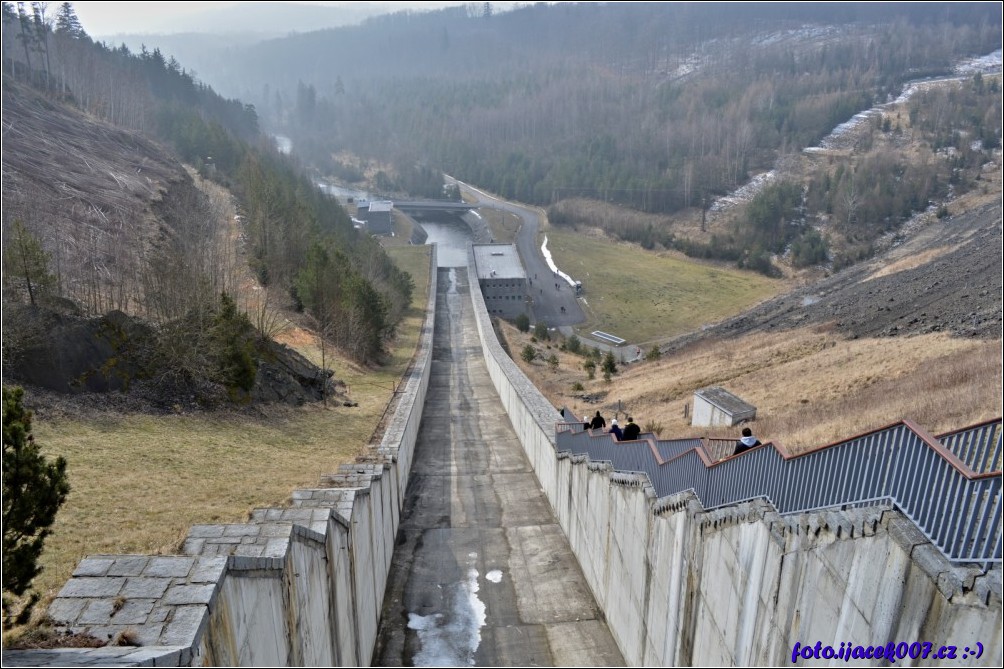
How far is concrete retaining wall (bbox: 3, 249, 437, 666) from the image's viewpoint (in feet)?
17.9

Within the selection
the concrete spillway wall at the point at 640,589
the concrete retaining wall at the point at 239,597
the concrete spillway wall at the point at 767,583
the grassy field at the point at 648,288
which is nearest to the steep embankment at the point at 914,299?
the grassy field at the point at 648,288

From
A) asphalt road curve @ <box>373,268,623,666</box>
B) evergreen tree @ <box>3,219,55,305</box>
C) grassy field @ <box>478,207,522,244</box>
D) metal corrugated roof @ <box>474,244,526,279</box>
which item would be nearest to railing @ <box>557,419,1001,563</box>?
asphalt road curve @ <box>373,268,623,666</box>

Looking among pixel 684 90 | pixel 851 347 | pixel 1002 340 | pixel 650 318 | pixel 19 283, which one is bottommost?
pixel 650 318

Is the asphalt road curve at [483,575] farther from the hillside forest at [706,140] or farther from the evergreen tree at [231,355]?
the hillside forest at [706,140]

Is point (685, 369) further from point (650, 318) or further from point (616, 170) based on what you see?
point (616, 170)

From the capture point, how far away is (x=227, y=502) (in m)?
12.1

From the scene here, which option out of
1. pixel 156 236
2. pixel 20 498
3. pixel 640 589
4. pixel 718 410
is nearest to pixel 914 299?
pixel 718 410

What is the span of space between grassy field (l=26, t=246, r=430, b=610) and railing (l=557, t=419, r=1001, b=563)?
749 centimetres

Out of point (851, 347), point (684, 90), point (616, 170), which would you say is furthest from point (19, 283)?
point (684, 90)

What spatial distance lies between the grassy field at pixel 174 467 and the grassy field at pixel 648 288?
1692 inches

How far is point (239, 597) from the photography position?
650 centimetres

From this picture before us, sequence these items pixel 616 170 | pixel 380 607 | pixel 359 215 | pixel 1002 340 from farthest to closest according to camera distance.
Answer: pixel 616 170, pixel 359 215, pixel 1002 340, pixel 380 607

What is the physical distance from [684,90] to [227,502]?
164830 mm

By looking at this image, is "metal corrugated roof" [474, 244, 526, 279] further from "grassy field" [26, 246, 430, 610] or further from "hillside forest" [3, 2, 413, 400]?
"grassy field" [26, 246, 430, 610]
